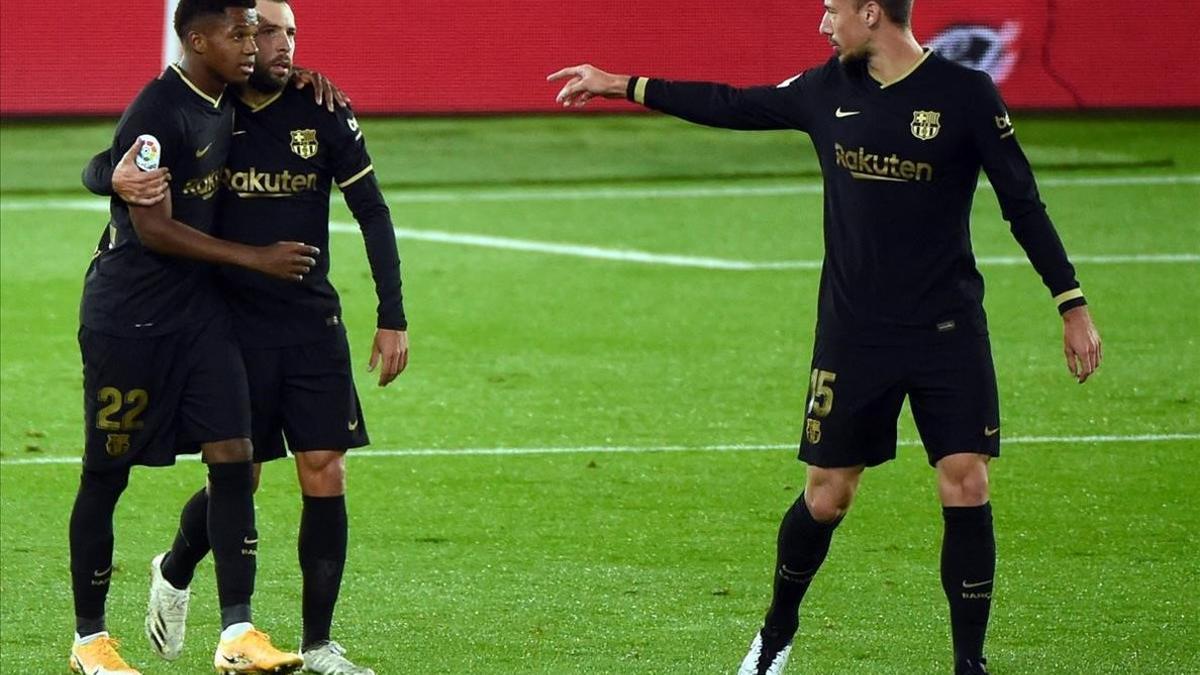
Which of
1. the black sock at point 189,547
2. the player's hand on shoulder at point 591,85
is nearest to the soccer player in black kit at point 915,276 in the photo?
the player's hand on shoulder at point 591,85

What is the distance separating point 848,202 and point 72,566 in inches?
94.8

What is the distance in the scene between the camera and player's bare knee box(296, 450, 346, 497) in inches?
242

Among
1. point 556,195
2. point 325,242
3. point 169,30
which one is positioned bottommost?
point 556,195

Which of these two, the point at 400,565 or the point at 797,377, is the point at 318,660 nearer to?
the point at 400,565

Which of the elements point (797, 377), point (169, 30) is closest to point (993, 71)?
point (169, 30)

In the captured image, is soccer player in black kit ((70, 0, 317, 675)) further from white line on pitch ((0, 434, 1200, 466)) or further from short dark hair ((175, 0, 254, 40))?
white line on pitch ((0, 434, 1200, 466))

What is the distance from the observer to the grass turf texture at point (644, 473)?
6617mm

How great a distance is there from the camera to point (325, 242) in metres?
6.18

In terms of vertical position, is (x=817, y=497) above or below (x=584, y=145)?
above

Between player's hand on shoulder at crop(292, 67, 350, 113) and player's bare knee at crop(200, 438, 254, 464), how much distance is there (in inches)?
38.1

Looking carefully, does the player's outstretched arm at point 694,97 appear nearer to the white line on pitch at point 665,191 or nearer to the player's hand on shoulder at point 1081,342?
the player's hand on shoulder at point 1081,342

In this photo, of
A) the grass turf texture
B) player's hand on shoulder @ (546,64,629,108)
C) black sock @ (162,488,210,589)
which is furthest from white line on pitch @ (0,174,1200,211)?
player's hand on shoulder @ (546,64,629,108)

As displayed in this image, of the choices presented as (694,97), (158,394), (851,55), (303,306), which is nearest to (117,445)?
(158,394)

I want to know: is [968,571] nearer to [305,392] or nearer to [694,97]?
[694,97]
